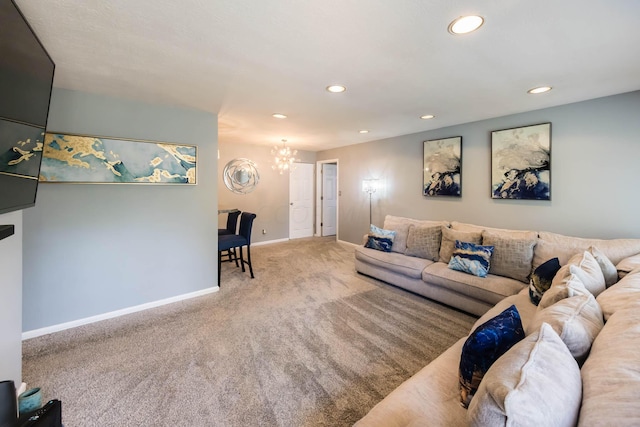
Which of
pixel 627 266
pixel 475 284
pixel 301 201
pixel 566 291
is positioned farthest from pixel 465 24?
pixel 301 201

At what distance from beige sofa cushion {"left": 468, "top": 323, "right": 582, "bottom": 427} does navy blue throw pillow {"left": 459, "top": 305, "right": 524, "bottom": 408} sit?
0.22m

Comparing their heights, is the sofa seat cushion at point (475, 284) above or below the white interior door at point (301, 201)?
below

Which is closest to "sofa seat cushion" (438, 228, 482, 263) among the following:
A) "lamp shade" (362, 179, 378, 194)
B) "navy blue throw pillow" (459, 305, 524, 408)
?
"lamp shade" (362, 179, 378, 194)

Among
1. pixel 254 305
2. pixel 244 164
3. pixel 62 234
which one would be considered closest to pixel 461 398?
pixel 254 305

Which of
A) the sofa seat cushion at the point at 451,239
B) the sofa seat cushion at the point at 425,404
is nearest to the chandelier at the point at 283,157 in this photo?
the sofa seat cushion at the point at 451,239

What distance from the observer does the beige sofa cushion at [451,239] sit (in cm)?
319

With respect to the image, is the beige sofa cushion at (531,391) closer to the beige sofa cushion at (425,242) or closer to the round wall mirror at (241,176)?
the beige sofa cushion at (425,242)

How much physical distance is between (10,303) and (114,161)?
5.19ft

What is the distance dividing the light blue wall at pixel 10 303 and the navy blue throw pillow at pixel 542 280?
12.0 feet

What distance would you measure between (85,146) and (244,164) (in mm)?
3333

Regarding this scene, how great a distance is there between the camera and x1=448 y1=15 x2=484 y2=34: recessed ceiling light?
1480 mm

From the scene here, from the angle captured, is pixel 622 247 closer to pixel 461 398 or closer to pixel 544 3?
pixel 544 3

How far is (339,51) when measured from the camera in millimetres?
1843

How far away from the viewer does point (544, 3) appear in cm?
137
